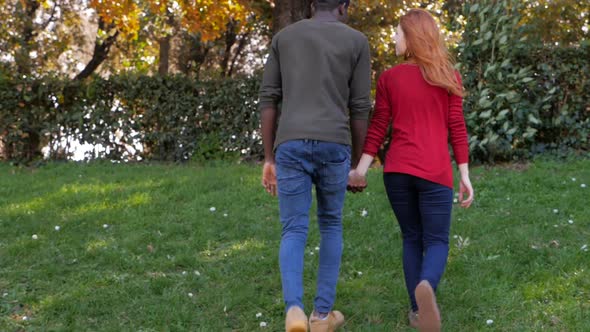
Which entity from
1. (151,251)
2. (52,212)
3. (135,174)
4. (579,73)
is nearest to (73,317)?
(151,251)

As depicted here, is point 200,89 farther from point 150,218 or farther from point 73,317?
point 73,317

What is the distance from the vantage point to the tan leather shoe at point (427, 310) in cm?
354

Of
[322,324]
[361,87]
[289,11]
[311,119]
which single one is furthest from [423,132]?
[289,11]

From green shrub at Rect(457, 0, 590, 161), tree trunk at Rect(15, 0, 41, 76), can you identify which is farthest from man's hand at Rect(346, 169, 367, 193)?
tree trunk at Rect(15, 0, 41, 76)


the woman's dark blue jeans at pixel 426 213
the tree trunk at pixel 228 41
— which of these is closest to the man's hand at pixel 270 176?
the woman's dark blue jeans at pixel 426 213

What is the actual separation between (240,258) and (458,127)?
2.40m

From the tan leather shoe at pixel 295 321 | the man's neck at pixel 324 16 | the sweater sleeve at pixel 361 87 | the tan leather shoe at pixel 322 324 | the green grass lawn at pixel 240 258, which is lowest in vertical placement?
the green grass lawn at pixel 240 258

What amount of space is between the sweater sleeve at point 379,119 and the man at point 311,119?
108 millimetres

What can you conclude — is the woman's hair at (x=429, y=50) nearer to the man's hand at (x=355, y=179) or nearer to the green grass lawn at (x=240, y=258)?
the man's hand at (x=355, y=179)

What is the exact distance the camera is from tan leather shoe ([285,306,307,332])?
3.52m

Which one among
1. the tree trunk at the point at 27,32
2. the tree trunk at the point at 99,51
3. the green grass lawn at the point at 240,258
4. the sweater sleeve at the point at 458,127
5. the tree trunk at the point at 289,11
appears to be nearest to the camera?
the sweater sleeve at the point at 458,127

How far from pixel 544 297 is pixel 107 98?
8.17 metres

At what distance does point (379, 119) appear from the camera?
3.94 meters

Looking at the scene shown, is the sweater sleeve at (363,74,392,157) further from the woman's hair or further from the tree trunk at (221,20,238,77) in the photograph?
the tree trunk at (221,20,238,77)
